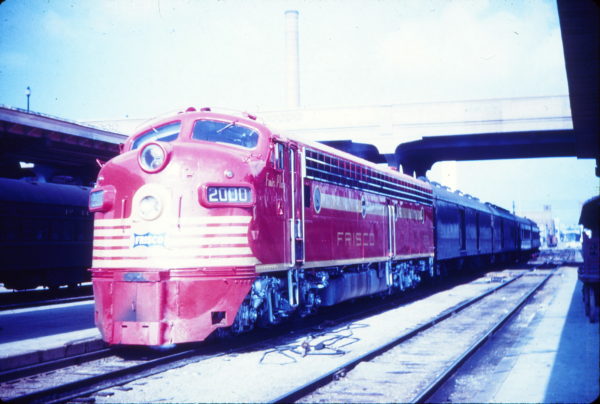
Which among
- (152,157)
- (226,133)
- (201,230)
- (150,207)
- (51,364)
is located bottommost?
(51,364)

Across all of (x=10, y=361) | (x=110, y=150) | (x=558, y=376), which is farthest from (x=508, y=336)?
(x=110, y=150)

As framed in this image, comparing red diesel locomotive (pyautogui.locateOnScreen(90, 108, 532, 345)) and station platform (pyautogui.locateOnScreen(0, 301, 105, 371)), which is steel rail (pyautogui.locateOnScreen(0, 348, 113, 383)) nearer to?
station platform (pyautogui.locateOnScreen(0, 301, 105, 371))

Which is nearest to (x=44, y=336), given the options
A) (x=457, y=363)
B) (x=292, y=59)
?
(x=457, y=363)

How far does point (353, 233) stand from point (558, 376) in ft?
20.5

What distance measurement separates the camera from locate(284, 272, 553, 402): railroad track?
260 inches

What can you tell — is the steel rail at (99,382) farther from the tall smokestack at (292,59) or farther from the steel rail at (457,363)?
the tall smokestack at (292,59)

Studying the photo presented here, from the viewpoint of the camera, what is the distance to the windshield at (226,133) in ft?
29.9

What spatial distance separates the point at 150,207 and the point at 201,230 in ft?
2.92

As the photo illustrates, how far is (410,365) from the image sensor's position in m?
8.21

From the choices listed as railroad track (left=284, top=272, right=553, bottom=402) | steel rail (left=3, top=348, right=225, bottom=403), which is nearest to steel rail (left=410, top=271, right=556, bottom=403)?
railroad track (left=284, top=272, right=553, bottom=402)

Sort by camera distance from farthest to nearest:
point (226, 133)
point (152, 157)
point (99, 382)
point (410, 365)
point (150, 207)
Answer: point (226, 133) → point (152, 157) → point (150, 207) → point (410, 365) → point (99, 382)

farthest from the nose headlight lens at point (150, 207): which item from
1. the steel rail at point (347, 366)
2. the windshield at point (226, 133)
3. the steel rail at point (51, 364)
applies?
the steel rail at point (347, 366)

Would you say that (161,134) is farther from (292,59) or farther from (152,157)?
(292,59)

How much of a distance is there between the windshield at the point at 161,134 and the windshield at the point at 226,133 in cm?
40
